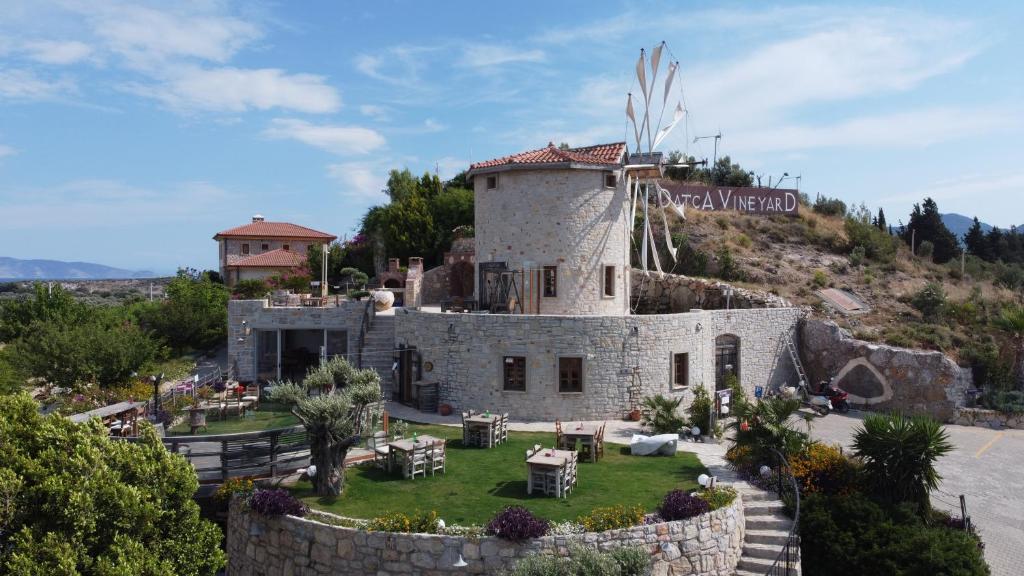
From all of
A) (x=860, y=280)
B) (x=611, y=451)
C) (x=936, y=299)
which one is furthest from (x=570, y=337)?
(x=860, y=280)

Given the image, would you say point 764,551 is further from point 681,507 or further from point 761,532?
point 681,507

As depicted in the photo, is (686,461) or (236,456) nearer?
(236,456)

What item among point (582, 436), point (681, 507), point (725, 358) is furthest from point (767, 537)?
point (725, 358)

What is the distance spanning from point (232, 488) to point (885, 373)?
23.4 metres

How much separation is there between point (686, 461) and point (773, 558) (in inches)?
143

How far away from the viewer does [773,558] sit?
1318 centimetres

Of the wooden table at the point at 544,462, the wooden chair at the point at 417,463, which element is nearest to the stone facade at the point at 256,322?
the wooden chair at the point at 417,463

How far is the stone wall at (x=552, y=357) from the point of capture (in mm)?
20281

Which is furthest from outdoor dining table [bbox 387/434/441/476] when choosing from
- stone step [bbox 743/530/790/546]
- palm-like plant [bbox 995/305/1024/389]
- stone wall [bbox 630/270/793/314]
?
palm-like plant [bbox 995/305/1024/389]

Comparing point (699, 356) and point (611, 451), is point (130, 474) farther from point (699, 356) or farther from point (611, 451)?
point (699, 356)

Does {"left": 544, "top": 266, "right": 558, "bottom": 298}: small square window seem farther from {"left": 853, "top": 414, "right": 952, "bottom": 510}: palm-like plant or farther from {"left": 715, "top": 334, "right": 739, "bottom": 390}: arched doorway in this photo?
{"left": 853, "top": 414, "right": 952, "bottom": 510}: palm-like plant

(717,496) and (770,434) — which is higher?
(770,434)

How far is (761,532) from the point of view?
13672 mm

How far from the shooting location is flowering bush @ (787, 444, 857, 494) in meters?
15.1
